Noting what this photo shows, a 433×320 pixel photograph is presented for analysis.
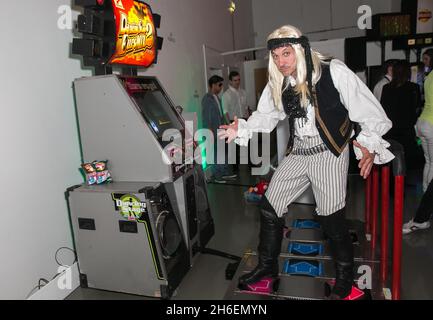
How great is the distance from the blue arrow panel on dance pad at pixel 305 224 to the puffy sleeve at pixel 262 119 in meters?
1.39

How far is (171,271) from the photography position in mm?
2260

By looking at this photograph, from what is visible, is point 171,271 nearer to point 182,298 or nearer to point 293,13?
point 182,298

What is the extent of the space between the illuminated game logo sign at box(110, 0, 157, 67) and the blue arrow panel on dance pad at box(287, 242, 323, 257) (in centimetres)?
196

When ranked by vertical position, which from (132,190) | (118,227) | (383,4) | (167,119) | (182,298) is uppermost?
(383,4)

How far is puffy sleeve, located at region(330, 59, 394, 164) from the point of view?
5.72ft

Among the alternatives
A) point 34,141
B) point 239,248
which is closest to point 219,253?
point 239,248

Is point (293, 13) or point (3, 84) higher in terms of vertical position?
point (293, 13)

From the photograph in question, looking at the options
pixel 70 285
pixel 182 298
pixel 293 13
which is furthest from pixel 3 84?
pixel 293 13

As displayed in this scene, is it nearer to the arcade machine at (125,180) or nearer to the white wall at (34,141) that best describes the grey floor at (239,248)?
the arcade machine at (125,180)

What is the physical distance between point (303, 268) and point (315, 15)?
7.96 metres

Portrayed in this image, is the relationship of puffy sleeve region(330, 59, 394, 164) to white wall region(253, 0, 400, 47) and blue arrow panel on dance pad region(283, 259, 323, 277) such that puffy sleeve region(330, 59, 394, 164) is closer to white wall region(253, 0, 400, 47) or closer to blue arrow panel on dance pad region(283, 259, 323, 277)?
blue arrow panel on dance pad region(283, 259, 323, 277)

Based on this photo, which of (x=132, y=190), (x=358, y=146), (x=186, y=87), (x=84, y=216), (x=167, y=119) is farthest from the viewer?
(x=186, y=87)

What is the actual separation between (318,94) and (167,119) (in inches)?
50.0
